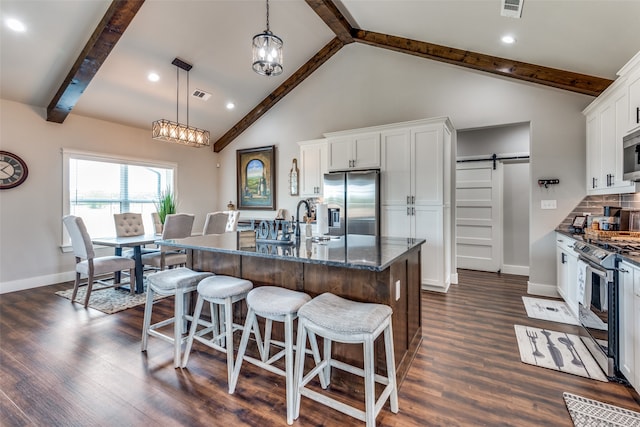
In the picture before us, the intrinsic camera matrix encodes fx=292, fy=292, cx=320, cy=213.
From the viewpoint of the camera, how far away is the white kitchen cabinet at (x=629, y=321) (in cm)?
182

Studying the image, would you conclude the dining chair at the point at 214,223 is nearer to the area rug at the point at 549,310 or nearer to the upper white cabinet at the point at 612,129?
the area rug at the point at 549,310

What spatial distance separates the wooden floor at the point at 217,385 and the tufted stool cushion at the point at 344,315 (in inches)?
24.9

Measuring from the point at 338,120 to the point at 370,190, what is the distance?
1776mm

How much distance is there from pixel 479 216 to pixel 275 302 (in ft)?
15.7

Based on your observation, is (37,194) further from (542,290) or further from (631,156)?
(542,290)

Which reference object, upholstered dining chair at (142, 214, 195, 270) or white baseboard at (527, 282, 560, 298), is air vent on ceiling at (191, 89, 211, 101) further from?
white baseboard at (527, 282, 560, 298)

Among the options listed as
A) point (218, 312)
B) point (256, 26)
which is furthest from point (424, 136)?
point (218, 312)

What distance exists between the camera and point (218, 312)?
8.89 ft

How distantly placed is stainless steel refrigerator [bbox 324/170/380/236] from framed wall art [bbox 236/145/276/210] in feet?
6.23

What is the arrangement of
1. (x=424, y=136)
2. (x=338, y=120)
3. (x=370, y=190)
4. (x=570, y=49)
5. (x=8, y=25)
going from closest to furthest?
(x=570, y=49)
(x=8, y=25)
(x=424, y=136)
(x=370, y=190)
(x=338, y=120)

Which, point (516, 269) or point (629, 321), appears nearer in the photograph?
point (629, 321)

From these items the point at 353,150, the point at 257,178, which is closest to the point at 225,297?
the point at 353,150

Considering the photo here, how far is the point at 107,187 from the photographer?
17.5ft

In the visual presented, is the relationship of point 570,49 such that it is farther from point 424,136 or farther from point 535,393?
point 535,393
